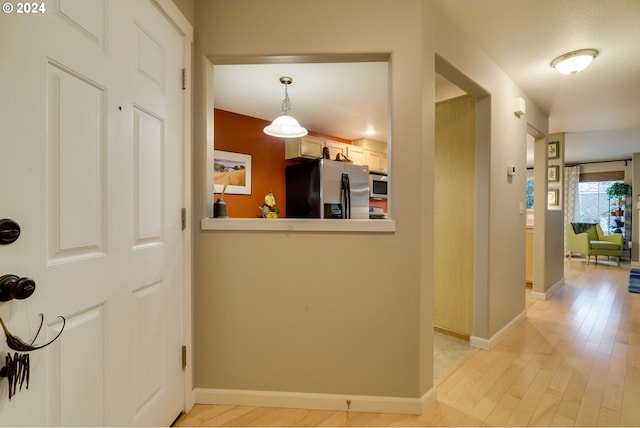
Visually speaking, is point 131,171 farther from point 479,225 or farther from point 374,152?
point 374,152

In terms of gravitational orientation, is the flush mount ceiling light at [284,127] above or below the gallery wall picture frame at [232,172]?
above

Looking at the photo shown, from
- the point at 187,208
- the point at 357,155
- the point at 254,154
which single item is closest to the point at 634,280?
the point at 357,155

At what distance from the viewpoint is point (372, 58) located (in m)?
1.79

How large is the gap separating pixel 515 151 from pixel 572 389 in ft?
6.53

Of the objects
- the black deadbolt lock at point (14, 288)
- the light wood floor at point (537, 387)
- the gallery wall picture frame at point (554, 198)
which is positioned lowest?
the light wood floor at point (537, 387)

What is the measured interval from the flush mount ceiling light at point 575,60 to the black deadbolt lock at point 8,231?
11.5ft

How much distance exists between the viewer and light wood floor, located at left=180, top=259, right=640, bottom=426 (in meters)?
1.69

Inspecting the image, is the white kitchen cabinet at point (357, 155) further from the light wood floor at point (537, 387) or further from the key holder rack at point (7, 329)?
the key holder rack at point (7, 329)

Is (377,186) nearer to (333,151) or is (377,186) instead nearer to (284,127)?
(333,151)

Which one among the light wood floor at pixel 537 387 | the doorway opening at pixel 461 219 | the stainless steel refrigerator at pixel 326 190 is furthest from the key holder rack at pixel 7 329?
the stainless steel refrigerator at pixel 326 190

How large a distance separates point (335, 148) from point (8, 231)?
4390 millimetres

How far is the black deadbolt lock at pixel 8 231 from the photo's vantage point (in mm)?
822

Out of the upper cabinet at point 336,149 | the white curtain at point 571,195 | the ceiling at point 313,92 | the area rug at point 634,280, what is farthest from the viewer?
the white curtain at point 571,195

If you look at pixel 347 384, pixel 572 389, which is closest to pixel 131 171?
pixel 347 384
